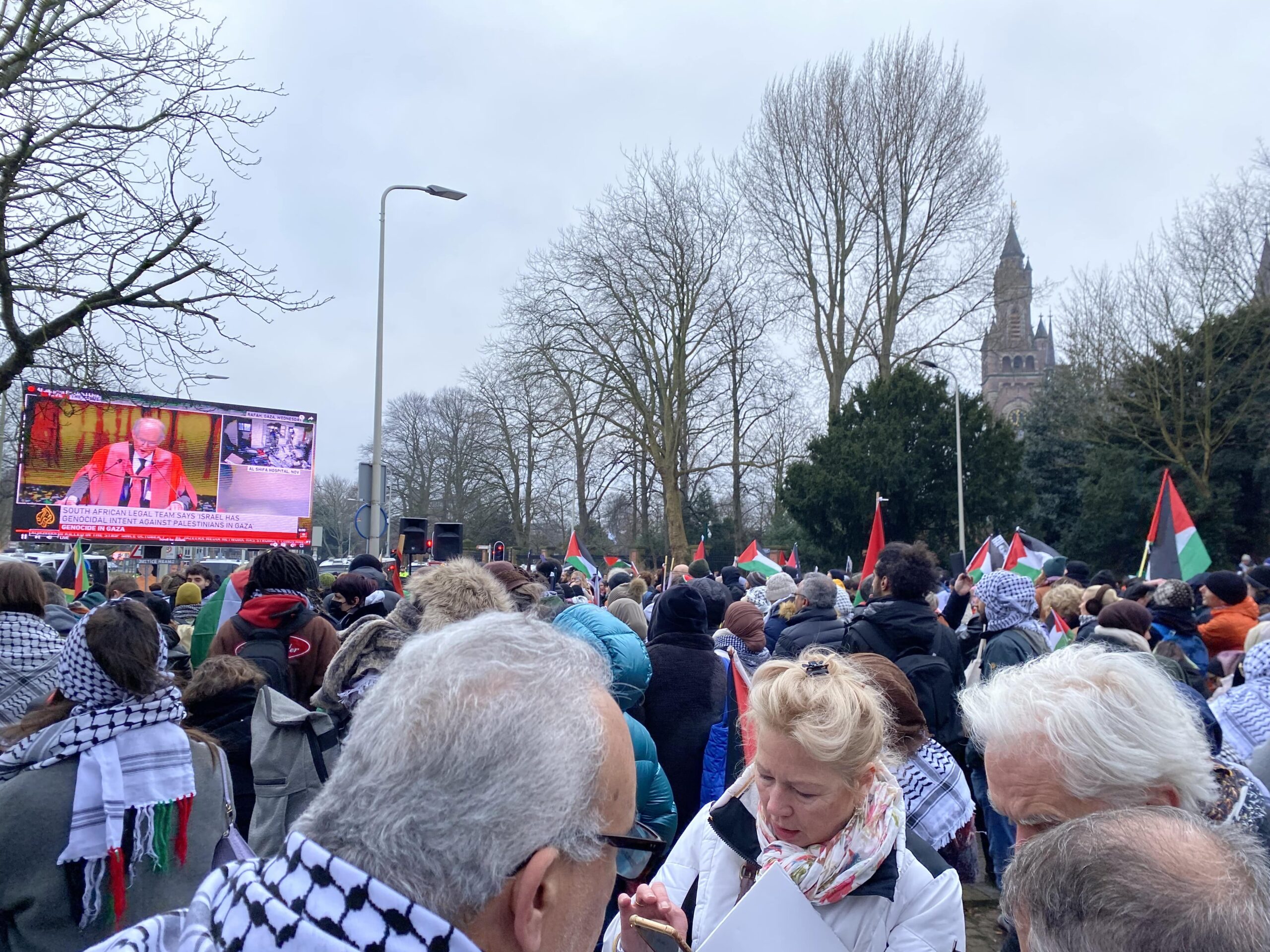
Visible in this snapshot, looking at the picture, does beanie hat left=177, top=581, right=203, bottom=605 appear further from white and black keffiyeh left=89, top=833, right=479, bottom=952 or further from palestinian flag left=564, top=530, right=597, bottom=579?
palestinian flag left=564, top=530, right=597, bottom=579

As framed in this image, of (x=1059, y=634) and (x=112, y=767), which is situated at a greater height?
(x=112, y=767)

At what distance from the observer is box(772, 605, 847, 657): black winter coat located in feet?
18.7

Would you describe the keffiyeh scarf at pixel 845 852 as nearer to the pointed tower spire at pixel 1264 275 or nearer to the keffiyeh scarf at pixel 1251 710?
the keffiyeh scarf at pixel 1251 710

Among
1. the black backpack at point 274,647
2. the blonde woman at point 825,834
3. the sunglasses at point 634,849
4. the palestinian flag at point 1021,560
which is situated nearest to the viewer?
the sunglasses at point 634,849

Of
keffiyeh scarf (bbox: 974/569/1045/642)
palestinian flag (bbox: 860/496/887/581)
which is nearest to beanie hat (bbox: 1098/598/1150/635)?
keffiyeh scarf (bbox: 974/569/1045/642)

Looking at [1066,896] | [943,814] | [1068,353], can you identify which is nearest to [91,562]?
[943,814]

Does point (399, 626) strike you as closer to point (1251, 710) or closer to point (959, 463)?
point (1251, 710)

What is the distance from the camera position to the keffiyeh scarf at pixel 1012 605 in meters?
5.46

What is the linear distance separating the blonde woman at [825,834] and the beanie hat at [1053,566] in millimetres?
11524

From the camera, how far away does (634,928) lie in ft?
6.38

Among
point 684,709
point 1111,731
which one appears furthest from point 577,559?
point 1111,731

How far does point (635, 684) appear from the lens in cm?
402

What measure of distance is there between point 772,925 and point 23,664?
11.4 feet

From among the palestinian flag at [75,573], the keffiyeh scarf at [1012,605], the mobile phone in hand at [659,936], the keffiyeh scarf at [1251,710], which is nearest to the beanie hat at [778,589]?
the keffiyeh scarf at [1012,605]
